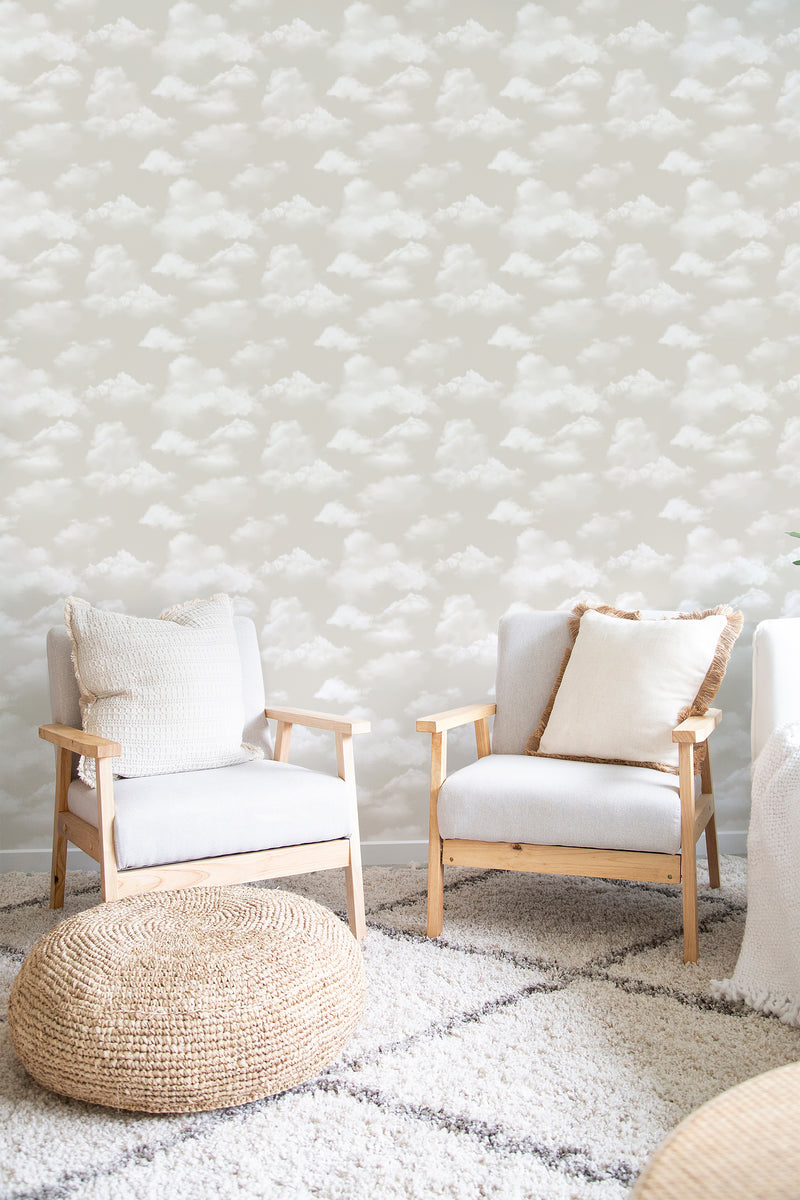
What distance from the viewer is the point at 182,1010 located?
56.6 inches

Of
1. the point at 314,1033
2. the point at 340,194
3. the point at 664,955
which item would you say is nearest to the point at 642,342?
the point at 340,194

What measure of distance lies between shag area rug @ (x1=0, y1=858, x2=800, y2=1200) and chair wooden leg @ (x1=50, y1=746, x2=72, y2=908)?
0.22m

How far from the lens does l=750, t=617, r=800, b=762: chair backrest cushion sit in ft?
6.99

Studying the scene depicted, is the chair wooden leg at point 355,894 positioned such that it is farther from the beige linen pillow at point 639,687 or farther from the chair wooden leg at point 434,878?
the beige linen pillow at point 639,687

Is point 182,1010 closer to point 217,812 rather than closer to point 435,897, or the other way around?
point 217,812

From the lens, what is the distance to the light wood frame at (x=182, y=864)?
6.52 ft

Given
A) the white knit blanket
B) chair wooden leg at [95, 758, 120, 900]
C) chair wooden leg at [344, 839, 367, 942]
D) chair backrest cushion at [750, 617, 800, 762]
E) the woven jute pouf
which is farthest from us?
chair wooden leg at [344, 839, 367, 942]

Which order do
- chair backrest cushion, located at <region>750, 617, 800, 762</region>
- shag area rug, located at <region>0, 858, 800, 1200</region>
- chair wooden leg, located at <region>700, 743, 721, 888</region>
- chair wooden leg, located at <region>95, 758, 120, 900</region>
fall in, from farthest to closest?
1. chair wooden leg, located at <region>700, 743, 721, 888</region>
2. chair backrest cushion, located at <region>750, 617, 800, 762</region>
3. chair wooden leg, located at <region>95, 758, 120, 900</region>
4. shag area rug, located at <region>0, 858, 800, 1200</region>

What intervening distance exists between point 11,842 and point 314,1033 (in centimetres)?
180

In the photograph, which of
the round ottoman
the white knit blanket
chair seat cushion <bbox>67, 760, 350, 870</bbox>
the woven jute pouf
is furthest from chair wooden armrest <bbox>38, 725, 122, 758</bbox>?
the woven jute pouf

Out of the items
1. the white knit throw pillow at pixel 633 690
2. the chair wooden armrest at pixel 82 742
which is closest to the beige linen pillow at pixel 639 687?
the white knit throw pillow at pixel 633 690

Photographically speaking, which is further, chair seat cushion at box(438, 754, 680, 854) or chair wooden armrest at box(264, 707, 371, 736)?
chair wooden armrest at box(264, 707, 371, 736)

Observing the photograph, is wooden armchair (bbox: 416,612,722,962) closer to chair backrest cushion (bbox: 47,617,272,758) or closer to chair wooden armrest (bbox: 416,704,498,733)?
chair wooden armrest (bbox: 416,704,498,733)

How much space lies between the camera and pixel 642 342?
2.96 meters
